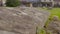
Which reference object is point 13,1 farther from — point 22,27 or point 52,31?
point 22,27

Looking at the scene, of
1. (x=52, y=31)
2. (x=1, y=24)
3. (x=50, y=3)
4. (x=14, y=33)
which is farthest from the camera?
(x=50, y=3)

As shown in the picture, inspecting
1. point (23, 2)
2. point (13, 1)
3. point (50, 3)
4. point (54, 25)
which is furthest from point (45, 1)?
point (54, 25)

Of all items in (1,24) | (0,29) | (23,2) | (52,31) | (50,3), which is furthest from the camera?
(50,3)

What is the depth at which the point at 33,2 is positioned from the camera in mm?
37719

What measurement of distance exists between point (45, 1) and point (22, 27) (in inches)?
1500

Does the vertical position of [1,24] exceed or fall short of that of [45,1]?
it exceeds it

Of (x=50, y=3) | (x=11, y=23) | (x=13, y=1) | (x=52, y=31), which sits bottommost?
(x=50, y=3)

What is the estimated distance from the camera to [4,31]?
1.64 m

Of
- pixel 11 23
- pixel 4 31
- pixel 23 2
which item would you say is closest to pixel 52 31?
pixel 11 23

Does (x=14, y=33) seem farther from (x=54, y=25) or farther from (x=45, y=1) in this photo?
(x=45, y=1)

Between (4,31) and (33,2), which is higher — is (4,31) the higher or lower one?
the higher one

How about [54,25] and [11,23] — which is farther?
[54,25]

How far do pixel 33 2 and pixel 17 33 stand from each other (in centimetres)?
3625

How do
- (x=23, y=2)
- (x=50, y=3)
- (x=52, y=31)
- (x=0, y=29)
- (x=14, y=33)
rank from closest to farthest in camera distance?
1. (x=14, y=33)
2. (x=0, y=29)
3. (x=52, y=31)
4. (x=23, y=2)
5. (x=50, y=3)
